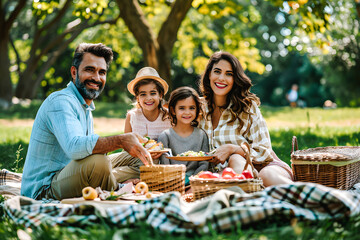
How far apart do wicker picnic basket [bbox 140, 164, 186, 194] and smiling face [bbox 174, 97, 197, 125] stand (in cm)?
114

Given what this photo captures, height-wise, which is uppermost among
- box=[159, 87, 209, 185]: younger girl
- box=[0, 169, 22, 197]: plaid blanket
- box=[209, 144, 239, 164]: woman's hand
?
box=[159, 87, 209, 185]: younger girl

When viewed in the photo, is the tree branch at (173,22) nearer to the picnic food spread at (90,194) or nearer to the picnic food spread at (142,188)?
the picnic food spread at (142,188)

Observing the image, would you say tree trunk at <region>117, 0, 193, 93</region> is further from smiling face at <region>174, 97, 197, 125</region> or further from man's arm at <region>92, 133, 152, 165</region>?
man's arm at <region>92, 133, 152, 165</region>

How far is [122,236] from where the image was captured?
243cm

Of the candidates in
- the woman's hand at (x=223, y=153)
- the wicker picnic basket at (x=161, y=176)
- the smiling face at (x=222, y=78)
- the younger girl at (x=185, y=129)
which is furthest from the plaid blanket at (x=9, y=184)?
the smiling face at (x=222, y=78)

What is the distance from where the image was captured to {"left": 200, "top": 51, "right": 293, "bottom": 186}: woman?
4477 millimetres

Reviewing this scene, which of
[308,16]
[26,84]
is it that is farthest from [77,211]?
[26,84]

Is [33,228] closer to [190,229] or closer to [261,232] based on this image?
[190,229]

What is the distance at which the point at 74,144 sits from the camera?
3396mm

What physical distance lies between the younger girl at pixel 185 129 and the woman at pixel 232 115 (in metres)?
0.12

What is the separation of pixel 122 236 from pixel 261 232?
872mm

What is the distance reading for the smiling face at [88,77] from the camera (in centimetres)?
405

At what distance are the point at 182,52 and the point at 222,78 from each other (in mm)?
13919

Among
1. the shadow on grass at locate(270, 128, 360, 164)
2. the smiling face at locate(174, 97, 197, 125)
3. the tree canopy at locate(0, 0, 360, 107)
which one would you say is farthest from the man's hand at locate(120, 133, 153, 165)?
the tree canopy at locate(0, 0, 360, 107)
